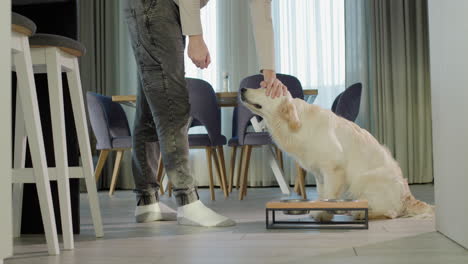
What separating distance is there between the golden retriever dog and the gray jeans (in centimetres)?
56

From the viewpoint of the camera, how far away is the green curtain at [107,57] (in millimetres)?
6348

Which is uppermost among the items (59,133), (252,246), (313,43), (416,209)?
(313,43)

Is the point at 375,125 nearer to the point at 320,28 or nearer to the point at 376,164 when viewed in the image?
the point at 320,28

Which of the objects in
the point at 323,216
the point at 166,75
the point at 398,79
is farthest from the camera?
the point at 398,79

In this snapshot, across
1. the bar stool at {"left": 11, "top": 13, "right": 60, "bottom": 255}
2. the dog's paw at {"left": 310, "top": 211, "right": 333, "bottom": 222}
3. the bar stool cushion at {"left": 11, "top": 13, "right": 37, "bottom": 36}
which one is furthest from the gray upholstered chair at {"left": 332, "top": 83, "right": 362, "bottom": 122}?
the bar stool cushion at {"left": 11, "top": 13, "right": 37, "bottom": 36}

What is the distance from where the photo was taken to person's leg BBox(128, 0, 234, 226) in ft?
6.94

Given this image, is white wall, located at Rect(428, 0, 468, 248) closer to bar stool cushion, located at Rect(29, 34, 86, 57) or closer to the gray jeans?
the gray jeans

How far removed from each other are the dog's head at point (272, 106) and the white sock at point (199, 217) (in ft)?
1.92

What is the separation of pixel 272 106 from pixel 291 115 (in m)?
0.13

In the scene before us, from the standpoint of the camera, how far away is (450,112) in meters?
1.68

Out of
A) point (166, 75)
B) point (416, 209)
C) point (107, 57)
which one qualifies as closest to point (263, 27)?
point (166, 75)

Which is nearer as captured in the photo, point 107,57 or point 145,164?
point 145,164
